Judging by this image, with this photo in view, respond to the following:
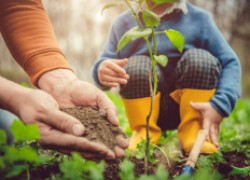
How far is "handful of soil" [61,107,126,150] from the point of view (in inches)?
45.6

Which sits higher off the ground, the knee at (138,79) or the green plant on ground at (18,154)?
the green plant on ground at (18,154)

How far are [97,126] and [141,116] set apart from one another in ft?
2.74

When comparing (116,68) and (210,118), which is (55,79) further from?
(210,118)

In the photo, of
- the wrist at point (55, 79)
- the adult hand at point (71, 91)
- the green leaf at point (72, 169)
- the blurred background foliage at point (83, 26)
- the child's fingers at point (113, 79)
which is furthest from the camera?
the blurred background foliage at point (83, 26)

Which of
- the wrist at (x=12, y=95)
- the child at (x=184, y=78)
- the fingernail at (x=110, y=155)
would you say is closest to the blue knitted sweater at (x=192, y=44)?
the child at (x=184, y=78)

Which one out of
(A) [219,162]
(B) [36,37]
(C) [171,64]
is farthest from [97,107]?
(C) [171,64]

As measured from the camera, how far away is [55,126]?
1.12 meters

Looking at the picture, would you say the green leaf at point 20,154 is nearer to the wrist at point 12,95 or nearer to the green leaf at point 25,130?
the green leaf at point 25,130

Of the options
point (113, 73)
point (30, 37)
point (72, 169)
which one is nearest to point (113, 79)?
point (113, 73)

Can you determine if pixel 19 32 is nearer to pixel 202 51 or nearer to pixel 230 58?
pixel 202 51

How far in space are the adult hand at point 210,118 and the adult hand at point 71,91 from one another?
2.40 ft

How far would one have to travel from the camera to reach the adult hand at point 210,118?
1.88 m

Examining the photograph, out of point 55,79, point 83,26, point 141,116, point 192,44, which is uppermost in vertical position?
point 55,79

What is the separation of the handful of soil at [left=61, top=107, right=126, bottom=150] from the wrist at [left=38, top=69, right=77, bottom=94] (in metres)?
0.22
